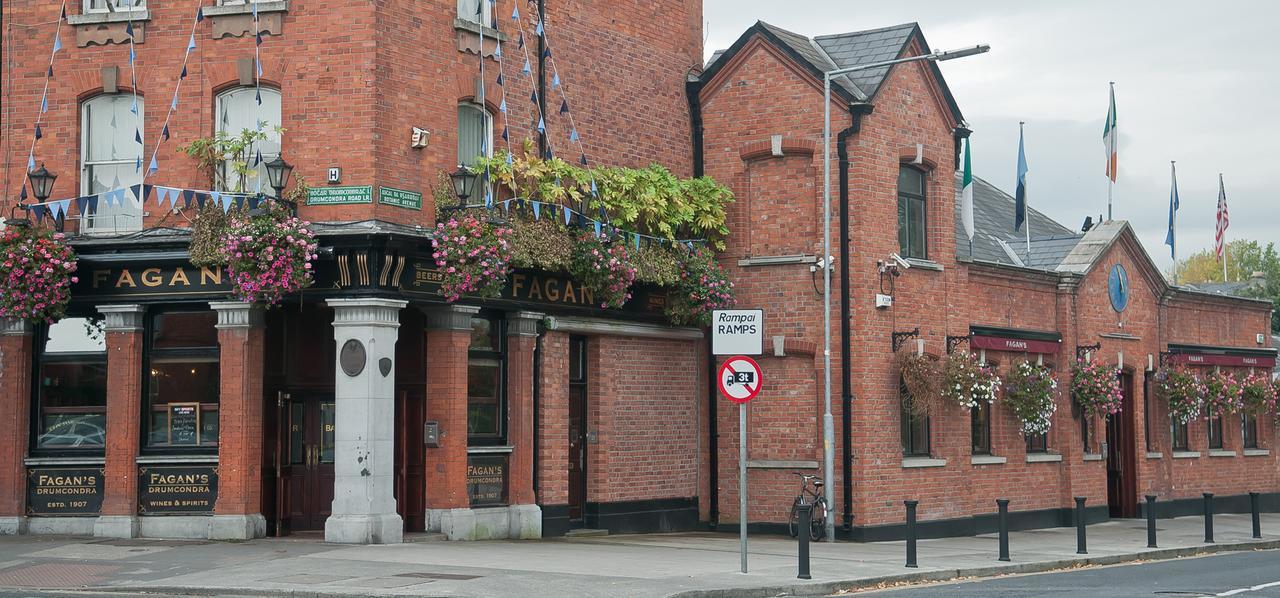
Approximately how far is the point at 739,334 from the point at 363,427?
17.1ft

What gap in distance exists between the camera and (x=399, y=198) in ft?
65.1

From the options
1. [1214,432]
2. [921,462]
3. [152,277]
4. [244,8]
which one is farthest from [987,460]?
[244,8]

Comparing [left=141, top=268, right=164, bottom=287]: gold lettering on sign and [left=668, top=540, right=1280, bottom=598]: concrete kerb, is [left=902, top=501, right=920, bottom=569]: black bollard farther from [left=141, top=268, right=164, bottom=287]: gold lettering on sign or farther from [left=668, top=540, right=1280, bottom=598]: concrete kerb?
[left=141, top=268, right=164, bottom=287]: gold lettering on sign

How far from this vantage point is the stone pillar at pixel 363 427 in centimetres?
1938

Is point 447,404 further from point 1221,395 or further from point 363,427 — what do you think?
point 1221,395

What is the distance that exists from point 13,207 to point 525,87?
7161mm

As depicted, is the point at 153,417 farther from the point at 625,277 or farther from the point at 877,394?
the point at 877,394

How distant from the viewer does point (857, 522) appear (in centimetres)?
2383

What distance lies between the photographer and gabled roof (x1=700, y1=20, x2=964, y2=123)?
80.1ft

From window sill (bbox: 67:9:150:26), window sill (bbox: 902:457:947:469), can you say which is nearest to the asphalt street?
window sill (bbox: 902:457:947:469)

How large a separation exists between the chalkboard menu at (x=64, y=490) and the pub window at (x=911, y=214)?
12.8m

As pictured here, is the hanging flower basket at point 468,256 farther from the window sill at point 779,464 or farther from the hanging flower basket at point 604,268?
the window sill at point 779,464

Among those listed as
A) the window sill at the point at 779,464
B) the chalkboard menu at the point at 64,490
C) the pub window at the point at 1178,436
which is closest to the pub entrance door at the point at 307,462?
the chalkboard menu at the point at 64,490

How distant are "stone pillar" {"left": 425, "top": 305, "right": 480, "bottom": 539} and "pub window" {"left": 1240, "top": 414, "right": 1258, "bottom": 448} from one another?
21630mm
